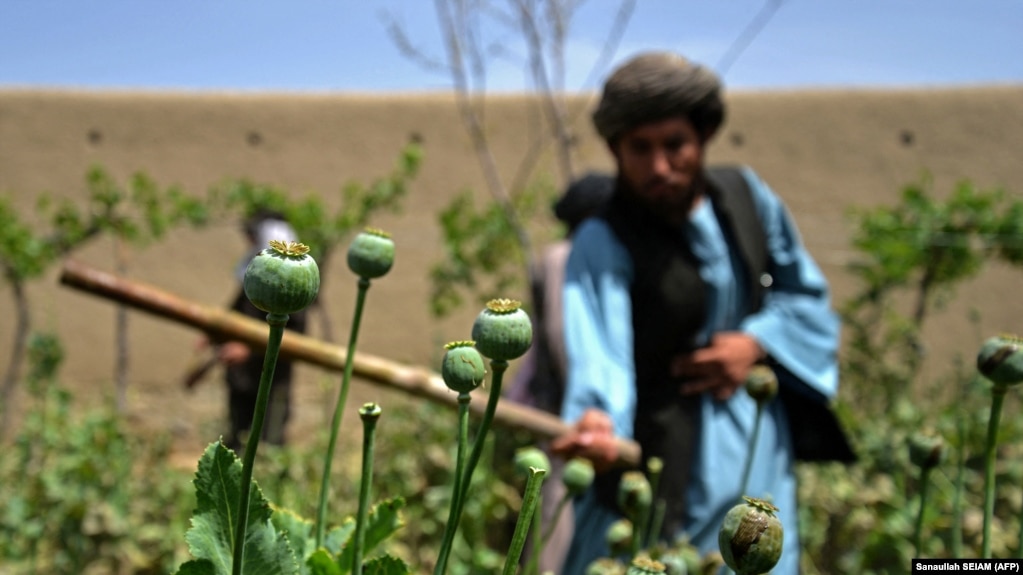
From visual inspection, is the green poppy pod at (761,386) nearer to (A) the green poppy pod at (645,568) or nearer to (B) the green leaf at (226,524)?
(A) the green poppy pod at (645,568)

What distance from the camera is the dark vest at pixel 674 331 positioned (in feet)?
4.97

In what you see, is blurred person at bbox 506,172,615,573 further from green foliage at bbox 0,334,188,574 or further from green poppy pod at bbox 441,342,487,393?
green foliage at bbox 0,334,188,574

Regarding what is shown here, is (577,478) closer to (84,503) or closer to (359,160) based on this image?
(84,503)

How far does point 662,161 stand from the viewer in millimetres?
1508

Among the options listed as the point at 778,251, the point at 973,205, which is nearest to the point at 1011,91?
the point at 973,205

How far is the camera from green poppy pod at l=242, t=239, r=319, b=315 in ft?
1.15

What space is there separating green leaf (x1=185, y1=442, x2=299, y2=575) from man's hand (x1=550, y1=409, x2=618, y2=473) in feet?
2.61

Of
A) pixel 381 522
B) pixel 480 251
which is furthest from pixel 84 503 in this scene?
pixel 480 251

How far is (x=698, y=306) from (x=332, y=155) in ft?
19.7

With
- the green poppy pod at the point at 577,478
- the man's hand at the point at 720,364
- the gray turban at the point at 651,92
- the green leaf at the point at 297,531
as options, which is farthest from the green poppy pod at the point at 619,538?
the gray turban at the point at 651,92

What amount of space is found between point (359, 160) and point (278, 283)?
702cm

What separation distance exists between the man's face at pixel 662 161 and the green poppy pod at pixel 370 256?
999mm

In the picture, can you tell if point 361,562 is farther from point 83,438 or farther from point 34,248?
point 34,248

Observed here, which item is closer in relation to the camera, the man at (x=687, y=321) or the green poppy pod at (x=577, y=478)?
the green poppy pod at (x=577, y=478)
